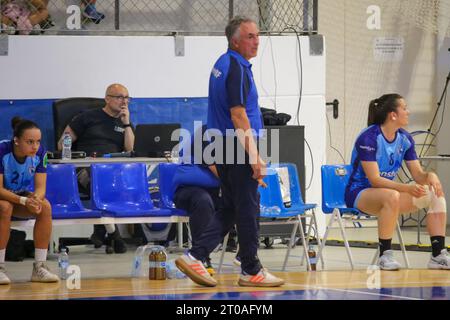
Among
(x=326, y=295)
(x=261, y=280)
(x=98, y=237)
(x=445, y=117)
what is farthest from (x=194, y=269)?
(x=445, y=117)

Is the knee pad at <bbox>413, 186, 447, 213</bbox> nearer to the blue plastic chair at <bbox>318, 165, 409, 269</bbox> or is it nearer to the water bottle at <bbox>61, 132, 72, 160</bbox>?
the blue plastic chair at <bbox>318, 165, 409, 269</bbox>

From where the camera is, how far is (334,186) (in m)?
7.98

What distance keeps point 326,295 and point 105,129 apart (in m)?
4.33

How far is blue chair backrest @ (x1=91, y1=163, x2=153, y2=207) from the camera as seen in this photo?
26.1 ft

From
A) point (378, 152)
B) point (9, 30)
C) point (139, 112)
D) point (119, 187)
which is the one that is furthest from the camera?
point (139, 112)

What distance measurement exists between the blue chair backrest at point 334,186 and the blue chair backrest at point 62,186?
6.34ft

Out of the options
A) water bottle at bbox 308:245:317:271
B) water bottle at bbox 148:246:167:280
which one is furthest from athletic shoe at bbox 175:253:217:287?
water bottle at bbox 308:245:317:271

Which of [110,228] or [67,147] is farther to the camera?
[110,228]

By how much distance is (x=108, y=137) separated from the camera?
9.58m

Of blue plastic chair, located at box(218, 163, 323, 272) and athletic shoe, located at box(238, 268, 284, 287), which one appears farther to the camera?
blue plastic chair, located at box(218, 163, 323, 272)

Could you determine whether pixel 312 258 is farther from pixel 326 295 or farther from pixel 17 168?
pixel 17 168

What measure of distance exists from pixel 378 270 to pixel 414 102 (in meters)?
5.19

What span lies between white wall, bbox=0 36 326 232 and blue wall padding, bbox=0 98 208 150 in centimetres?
7

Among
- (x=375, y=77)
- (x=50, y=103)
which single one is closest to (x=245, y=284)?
(x=50, y=103)
